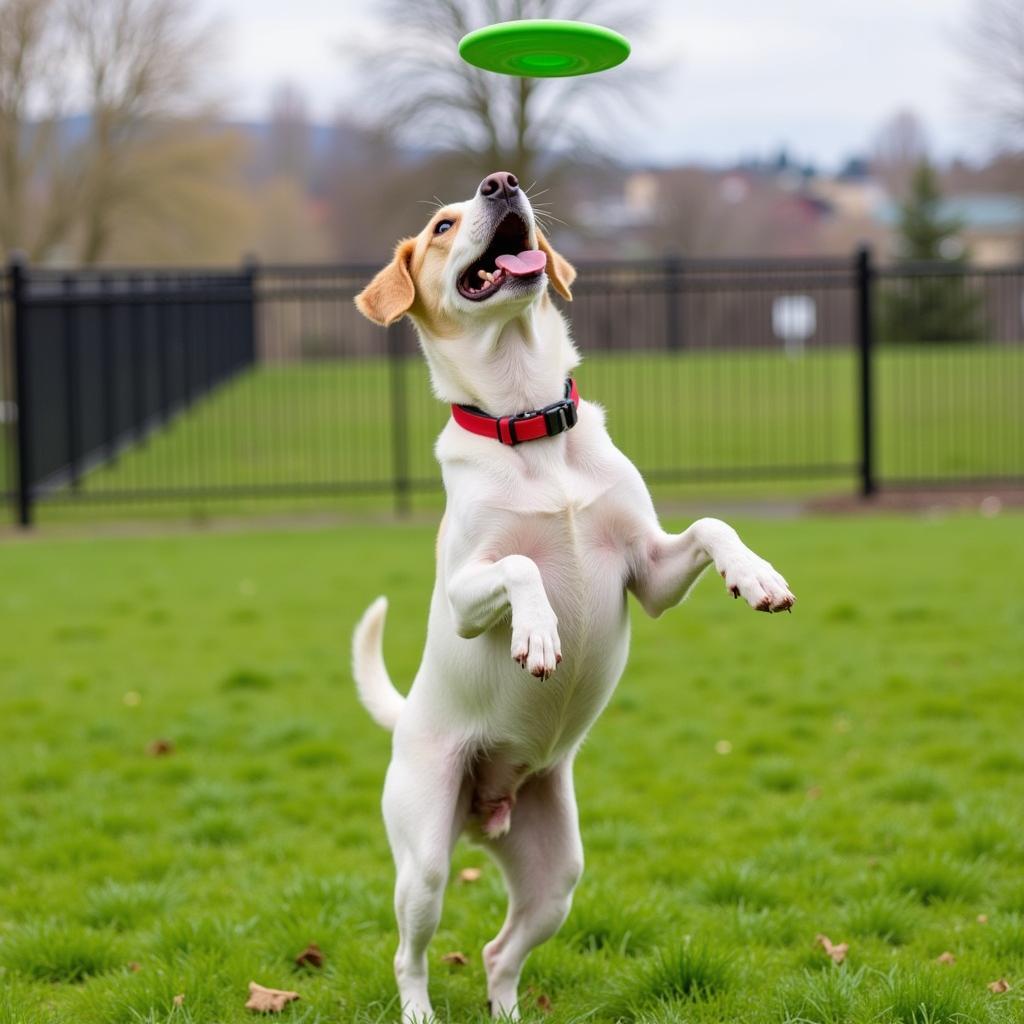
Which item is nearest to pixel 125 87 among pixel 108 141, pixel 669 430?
pixel 108 141

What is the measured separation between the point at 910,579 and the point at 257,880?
615 centimetres

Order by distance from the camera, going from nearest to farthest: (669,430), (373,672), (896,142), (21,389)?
1. (373,672)
2. (21,389)
3. (669,430)
4. (896,142)

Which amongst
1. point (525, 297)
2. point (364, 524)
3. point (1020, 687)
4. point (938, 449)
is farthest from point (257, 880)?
point (938, 449)

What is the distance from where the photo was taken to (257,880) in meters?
4.66

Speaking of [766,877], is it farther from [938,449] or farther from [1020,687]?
[938,449]

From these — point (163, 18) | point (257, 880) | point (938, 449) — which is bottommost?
point (257, 880)

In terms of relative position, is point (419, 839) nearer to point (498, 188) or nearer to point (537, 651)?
point (537, 651)

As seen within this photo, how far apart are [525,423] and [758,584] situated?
2.21 ft

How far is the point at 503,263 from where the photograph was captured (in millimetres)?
3227

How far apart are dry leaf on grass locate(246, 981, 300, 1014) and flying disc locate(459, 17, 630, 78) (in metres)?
2.35

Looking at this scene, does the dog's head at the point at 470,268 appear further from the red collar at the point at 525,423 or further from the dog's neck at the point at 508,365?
the red collar at the point at 525,423

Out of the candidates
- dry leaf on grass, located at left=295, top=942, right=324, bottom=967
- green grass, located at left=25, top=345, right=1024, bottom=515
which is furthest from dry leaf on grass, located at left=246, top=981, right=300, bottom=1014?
green grass, located at left=25, top=345, right=1024, bottom=515

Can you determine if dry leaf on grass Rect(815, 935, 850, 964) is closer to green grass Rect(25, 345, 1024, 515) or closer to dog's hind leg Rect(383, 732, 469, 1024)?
dog's hind leg Rect(383, 732, 469, 1024)

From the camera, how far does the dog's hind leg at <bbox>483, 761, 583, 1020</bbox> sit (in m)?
3.45
